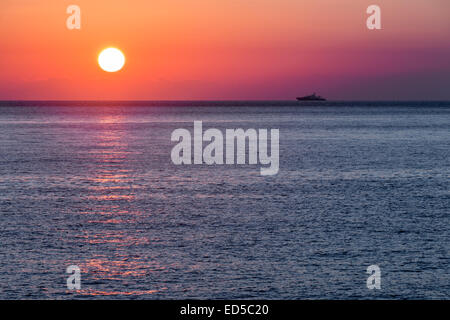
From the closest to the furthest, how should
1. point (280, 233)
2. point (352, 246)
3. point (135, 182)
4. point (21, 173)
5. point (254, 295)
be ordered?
point (254, 295), point (352, 246), point (280, 233), point (135, 182), point (21, 173)

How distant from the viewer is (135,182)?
5169 centimetres

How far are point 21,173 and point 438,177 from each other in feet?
114

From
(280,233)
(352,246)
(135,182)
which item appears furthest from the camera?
(135,182)

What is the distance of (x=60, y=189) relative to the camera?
47.2m

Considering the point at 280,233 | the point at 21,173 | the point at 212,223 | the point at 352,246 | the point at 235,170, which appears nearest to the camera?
the point at 352,246

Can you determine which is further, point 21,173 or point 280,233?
point 21,173

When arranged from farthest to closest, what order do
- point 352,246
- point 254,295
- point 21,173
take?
point 21,173, point 352,246, point 254,295

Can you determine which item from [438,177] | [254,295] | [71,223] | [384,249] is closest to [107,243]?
[71,223]

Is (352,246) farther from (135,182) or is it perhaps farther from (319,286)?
(135,182)

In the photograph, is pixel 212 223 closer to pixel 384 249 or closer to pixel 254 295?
pixel 384 249

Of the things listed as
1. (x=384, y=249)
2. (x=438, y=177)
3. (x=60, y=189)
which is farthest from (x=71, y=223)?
(x=438, y=177)

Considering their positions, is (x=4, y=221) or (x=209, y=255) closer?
(x=209, y=255)

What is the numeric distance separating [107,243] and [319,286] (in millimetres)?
10922

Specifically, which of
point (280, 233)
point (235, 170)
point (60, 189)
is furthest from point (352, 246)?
point (235, 170)
